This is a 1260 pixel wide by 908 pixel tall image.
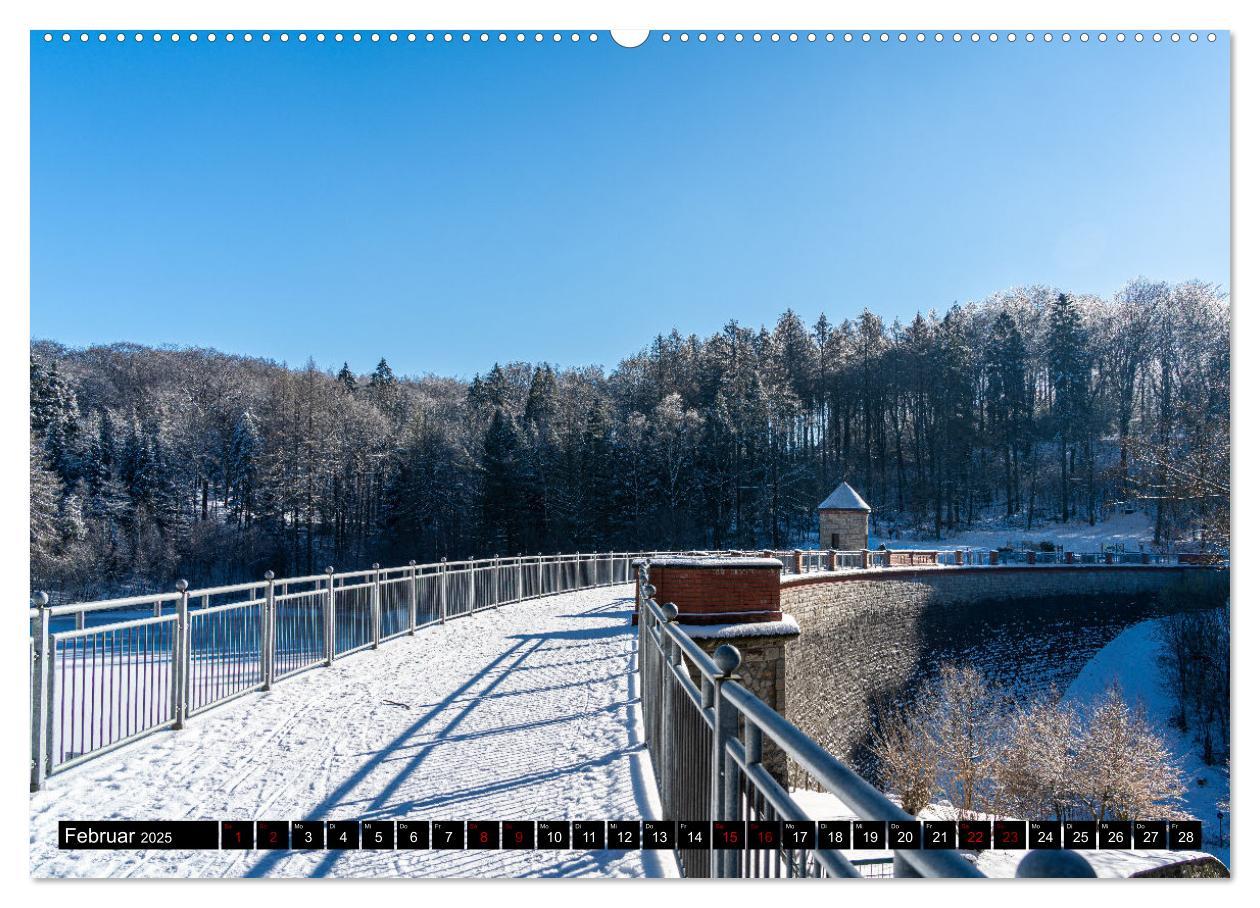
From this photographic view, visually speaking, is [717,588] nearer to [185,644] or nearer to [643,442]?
[185,644]

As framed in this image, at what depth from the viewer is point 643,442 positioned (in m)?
42.1

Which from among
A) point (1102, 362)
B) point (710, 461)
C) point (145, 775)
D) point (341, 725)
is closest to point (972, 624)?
point (1102, 362)

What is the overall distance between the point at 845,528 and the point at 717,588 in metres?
21.0

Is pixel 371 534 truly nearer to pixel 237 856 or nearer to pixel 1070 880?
pixel 237 856

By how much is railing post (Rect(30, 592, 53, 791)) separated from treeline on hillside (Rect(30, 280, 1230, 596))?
336 mm

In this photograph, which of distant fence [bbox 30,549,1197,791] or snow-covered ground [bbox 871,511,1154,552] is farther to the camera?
snow-covered ground [bbox 871,511,1154,552]

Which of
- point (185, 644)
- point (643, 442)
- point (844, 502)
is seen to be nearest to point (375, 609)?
point (185, 644)

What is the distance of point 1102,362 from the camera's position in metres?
12.2

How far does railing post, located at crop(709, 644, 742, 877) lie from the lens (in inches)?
98.8

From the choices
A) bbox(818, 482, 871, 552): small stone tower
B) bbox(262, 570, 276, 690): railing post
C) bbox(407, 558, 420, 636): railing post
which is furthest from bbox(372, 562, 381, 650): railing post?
bbox(818, 482, 871, 552): small stone tower

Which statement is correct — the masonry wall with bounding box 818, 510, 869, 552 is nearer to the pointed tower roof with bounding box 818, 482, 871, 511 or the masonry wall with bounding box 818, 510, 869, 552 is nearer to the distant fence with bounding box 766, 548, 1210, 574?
the pointed tower roof with bounding box 818, 482, 871, 511

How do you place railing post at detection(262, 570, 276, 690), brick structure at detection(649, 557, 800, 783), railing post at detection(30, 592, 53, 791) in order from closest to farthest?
1. railing post at detection(30, 592, 53, 791)
2. railing post at detection(262, 570, 276, 690)
3. brick structure at detection(649, 557, 800, 783)

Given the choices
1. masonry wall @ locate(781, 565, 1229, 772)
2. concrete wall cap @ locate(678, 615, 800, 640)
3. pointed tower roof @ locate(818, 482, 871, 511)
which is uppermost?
pointed tower roof @ locate(818, 482, 871, 511)

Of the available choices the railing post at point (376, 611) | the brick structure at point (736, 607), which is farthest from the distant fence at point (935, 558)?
the railing post at point (376, 611)
